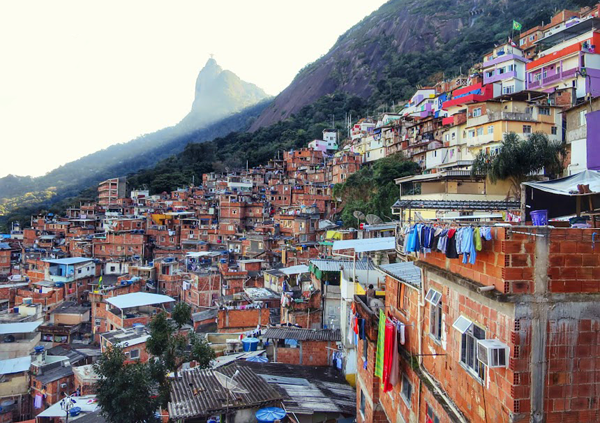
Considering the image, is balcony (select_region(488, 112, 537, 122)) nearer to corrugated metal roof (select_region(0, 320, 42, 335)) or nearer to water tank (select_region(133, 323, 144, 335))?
water tank (select_region(133, 323, 144, 335))

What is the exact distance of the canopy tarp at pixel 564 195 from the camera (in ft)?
22.5

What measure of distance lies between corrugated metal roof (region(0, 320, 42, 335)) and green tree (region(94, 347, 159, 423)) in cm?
1227

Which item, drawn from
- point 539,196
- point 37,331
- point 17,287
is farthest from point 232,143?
point 539,196

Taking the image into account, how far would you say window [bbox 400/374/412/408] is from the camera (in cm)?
775

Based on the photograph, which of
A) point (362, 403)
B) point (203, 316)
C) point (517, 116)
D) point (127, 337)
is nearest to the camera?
point (362, 403)

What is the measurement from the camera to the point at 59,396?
2019cm

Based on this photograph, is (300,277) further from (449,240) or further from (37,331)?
(449,240)

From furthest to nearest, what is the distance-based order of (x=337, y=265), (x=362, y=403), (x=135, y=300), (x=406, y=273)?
(x=135, y=300)
(x=337, y=265)
(x=362, y=403)
(x=406, y=273)

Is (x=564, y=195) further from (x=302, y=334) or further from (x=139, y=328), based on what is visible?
(x=139, y=328)

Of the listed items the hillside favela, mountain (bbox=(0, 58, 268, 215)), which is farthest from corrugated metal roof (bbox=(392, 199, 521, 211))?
mountain (bbox=(0, 58, 268, 215))

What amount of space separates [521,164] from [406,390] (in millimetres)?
13485

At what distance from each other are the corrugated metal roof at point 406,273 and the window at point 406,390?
188cm

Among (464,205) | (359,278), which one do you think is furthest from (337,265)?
(464,205)

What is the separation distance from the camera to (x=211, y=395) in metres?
10.5
